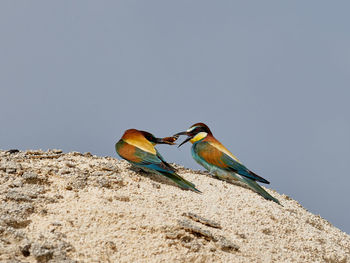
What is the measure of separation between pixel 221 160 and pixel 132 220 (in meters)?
3.60

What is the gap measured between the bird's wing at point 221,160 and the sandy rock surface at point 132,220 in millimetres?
401

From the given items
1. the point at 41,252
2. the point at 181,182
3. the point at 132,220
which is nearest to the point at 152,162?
the point at 181,182

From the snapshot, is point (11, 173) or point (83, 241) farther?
point (11, 173)

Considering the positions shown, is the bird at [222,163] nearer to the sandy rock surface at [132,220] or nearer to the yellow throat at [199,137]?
the yellow throat at [199,137]

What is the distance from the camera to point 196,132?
10.2 metres

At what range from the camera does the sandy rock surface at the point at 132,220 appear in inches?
225

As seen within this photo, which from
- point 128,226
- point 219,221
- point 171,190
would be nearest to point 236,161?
point 171,190

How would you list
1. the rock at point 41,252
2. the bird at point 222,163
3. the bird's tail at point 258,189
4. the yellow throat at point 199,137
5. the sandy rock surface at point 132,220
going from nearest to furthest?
the rock at point 41,252 → the sandy rock surface at point 132,220 → the bird's tail at point 258,189 → the bird at point 222,163 → the yellow throat at point 199,137

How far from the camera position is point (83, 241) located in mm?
5773

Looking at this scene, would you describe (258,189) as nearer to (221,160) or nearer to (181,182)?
(221,160)

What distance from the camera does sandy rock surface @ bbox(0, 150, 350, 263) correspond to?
18.7 ft

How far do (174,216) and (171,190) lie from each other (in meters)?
1.25

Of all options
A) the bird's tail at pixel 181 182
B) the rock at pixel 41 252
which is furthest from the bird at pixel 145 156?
the rock at pixel 41 252

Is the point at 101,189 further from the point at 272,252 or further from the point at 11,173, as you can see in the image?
the point at 272,252
